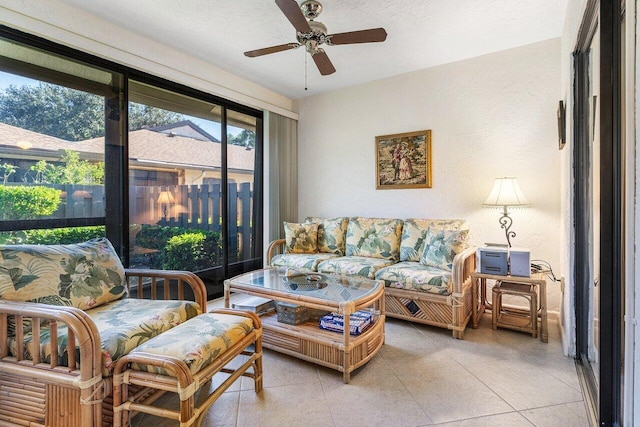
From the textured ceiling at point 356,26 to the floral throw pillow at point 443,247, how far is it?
178cm

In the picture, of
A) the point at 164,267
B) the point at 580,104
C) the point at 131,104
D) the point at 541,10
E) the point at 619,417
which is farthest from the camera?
the point at 164,267

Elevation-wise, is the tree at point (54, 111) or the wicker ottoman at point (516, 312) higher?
the tree at point (54, 111)

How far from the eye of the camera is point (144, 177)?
2936mm

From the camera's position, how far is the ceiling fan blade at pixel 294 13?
69.4 inches

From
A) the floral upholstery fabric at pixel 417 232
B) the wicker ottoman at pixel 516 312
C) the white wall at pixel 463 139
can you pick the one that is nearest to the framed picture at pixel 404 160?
the white wall at pixel 463 139

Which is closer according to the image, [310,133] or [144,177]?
[144,177]

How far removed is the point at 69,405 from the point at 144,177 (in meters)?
2.07

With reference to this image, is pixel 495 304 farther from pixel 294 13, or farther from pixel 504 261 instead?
pixel 294 13

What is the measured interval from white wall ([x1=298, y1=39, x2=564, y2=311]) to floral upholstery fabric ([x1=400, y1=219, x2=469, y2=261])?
0.55 ft

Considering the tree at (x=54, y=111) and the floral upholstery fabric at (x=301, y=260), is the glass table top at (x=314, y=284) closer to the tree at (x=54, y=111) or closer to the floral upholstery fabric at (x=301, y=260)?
the floral upholstery fabric at (x=301, y=260)

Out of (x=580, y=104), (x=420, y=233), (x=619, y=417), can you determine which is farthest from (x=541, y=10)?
(x=619, y=417)

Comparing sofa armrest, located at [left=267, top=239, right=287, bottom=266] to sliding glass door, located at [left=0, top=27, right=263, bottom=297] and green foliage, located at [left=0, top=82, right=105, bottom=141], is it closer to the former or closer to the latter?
sliding glass door, located at [left=0, top=27, right=263, bottom=297]

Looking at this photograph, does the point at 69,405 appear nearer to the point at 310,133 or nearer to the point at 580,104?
the point at 580,104

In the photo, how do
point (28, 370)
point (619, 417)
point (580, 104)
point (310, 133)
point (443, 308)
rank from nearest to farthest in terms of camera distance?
point (619, 417) → point (28, 370) → point (580, 104) → point (443, 308) → point (310, 133)
